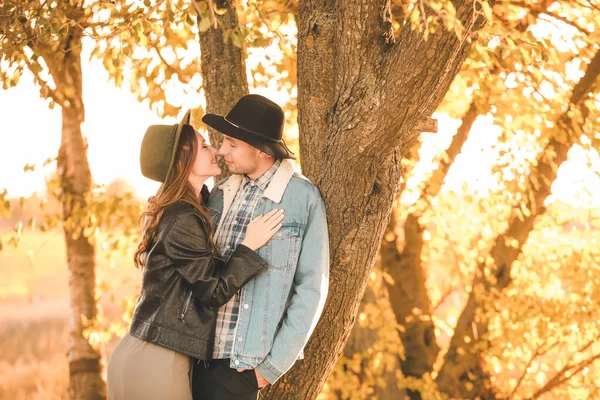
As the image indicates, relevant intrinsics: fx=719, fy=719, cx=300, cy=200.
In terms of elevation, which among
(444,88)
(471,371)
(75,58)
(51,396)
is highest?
(75,58)

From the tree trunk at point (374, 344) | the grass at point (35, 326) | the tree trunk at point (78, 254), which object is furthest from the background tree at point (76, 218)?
the tree trunk at point (374, 344)

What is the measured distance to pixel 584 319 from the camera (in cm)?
743

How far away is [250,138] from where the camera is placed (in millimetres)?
3258

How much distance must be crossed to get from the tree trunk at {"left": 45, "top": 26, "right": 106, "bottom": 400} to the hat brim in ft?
14.0

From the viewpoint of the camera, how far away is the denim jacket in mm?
3123

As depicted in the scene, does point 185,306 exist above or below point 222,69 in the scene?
below

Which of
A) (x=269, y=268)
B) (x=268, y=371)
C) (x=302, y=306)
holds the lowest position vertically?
(x=268, y=371)

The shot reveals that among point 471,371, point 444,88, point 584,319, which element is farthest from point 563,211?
point 444,88

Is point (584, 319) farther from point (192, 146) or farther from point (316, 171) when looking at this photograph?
point (192, 146)

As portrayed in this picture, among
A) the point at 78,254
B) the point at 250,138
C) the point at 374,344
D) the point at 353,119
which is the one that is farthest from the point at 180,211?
the point at 374,344

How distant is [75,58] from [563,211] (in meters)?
5.58

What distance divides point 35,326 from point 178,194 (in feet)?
40.1

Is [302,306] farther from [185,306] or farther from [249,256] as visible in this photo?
[185,306]

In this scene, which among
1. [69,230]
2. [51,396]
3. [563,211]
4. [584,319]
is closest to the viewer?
[69,230]
